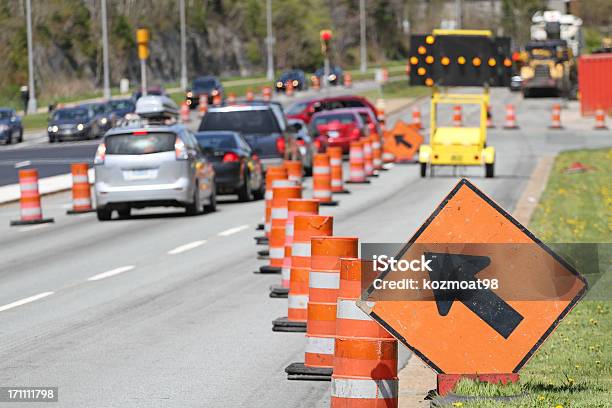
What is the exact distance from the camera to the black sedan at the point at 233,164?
29.5 meters

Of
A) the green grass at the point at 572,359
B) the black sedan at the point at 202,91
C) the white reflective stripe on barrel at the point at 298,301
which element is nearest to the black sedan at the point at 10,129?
the black sedan at the point at 202,91

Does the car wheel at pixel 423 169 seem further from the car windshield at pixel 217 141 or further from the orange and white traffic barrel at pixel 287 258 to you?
the orange and white traffic barrel at pixel 287 258

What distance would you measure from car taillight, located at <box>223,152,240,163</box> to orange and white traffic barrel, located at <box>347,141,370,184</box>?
18.3 feet

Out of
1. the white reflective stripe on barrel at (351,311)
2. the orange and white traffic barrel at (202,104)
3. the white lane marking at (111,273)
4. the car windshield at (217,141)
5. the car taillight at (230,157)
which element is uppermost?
the white reflective stripe on barrel at (351,311)

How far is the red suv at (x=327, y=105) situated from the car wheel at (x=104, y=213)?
80.5 ft

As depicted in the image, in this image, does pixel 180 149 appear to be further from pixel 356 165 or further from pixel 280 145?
pixel 356 165

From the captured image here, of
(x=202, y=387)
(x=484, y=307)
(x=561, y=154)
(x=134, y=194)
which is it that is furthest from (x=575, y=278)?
(x=561, y=154)

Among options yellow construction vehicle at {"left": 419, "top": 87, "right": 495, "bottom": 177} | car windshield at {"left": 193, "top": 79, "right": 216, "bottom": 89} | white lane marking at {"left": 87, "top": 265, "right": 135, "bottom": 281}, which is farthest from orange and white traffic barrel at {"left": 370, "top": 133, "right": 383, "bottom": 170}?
car windshield at {"left": 193, "top": 79, "right": 216, "bottom": 89}

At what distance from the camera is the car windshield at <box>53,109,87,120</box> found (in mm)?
63525

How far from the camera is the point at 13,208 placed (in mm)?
31562

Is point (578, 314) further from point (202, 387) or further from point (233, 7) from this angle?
point (233, 7)

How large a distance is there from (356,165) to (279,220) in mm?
18118

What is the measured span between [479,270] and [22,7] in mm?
90504

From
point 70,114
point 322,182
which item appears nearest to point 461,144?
point 322,182
